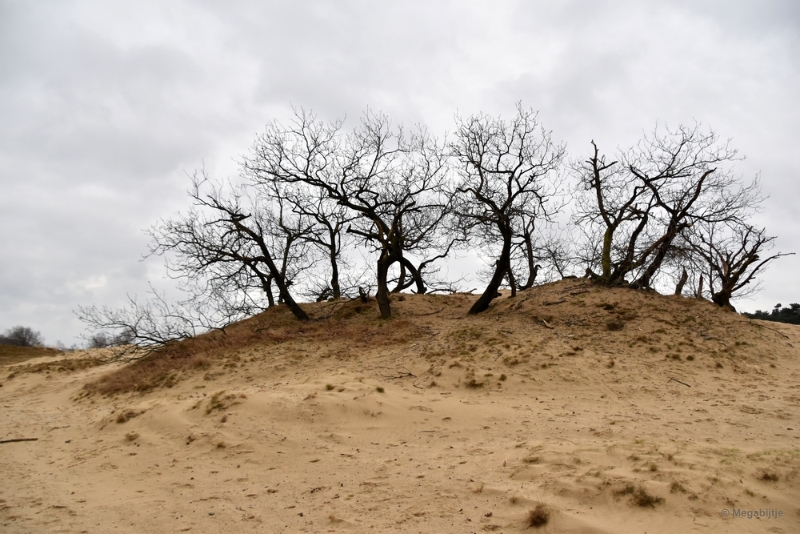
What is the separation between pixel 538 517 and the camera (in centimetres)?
450

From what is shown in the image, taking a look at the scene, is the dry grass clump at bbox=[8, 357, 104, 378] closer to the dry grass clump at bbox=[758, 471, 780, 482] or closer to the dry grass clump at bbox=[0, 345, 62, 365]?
the dry grass clump at bbox=[0, 345, 62, 365]

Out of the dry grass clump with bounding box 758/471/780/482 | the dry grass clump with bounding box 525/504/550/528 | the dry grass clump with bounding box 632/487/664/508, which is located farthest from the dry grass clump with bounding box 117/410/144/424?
the dry grass clump with bounding box 758/471/780/482

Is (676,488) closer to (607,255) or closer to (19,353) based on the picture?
(607,255)

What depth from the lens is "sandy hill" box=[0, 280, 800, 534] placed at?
4.84m

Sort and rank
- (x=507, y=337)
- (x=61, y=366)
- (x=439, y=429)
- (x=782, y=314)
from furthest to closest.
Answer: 1. (x=782, y=314)
2. (x=61, y=366)
3. (x=507, y=337)
4. (x=439, y=429)

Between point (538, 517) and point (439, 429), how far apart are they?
3.06m

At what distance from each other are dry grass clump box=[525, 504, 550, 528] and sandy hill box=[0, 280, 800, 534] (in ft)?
0.04

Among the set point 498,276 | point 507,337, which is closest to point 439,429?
point 507,337

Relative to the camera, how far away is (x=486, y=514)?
4754 millimetres

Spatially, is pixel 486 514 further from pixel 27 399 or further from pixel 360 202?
pixel 27 399

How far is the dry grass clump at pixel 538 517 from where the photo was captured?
446 cm

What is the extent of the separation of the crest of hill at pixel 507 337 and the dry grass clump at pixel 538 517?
5.47m

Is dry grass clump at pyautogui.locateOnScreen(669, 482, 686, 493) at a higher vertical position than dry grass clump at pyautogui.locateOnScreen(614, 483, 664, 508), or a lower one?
higher

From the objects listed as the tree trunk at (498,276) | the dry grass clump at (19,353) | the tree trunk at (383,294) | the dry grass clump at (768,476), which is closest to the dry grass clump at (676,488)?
the dry grass clump at (768,476)
